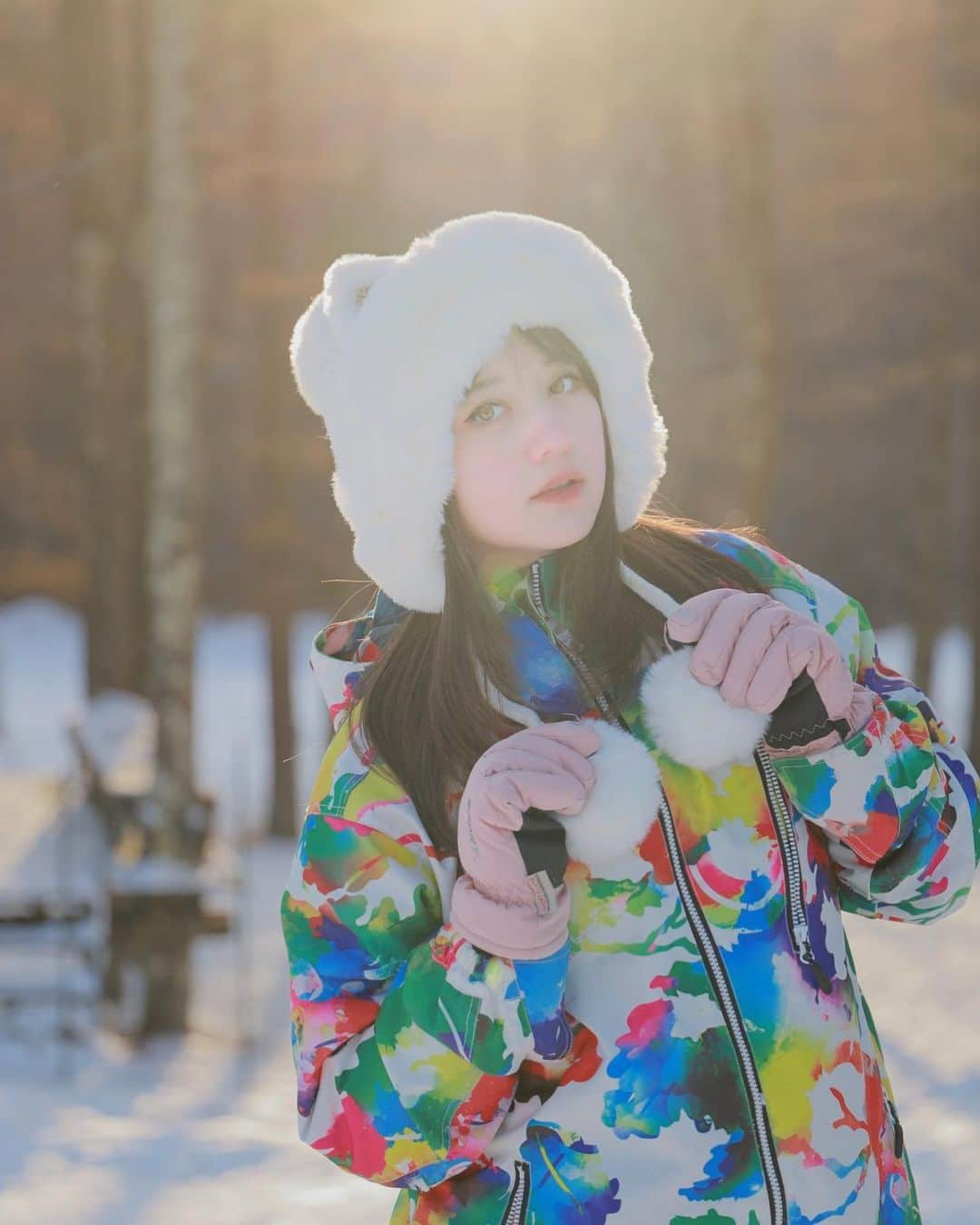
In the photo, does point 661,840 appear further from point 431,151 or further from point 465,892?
point 431,151

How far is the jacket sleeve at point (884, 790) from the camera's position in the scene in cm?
171

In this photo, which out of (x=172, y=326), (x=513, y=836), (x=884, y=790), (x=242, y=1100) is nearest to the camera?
(x=513, y=836)

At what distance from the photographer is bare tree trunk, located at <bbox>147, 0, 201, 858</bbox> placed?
23.2 feet

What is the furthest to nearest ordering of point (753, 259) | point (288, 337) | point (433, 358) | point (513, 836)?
1. point (288, 337)
2. point (753, 259)
3. point (433, 358)
4. point (513, 836)

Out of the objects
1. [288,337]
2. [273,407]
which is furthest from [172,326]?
[288,337]

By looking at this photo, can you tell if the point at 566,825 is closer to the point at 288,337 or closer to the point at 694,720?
the point at 694,720

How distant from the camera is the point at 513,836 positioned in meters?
1.60

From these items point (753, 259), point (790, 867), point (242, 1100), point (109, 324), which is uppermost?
point (753, 259)

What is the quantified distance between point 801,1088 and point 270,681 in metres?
11.4

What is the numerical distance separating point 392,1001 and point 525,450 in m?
0.64

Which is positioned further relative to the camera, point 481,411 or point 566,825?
point 481,411

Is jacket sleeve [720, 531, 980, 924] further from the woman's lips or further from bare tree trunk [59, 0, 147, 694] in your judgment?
bare tree trunk [59, 0, 147, 694]

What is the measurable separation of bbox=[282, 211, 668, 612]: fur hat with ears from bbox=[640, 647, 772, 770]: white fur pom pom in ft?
1.06

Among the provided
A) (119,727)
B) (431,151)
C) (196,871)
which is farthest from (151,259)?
(431,151)
